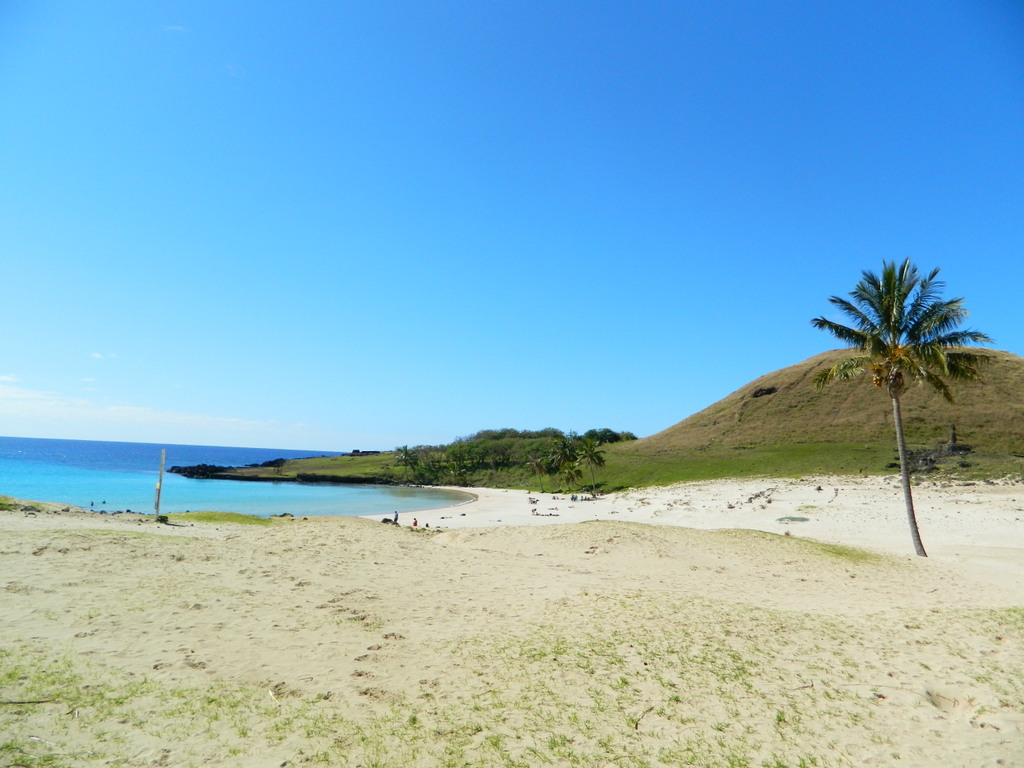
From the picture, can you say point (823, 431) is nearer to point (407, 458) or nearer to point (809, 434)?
point (809, 434)

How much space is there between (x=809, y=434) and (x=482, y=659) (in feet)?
291

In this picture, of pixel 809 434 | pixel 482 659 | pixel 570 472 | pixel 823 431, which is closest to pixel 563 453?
pixel 570 472

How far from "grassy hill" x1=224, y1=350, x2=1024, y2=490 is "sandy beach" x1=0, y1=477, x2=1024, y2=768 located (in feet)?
150

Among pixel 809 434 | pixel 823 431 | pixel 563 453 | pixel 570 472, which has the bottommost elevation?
→ pixel 570 472

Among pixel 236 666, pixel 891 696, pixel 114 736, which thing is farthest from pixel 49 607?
pixel 891 696

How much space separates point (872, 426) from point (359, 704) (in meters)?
93.2

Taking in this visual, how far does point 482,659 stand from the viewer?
879cm

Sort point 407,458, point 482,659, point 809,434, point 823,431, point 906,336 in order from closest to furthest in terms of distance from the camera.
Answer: point 482,659
point 906,336
point 823,431
point 809,434
point 407,458

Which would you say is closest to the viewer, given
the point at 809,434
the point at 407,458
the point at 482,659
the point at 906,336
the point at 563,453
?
the point at 482,659

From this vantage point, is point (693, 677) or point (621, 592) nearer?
point (693, 677)

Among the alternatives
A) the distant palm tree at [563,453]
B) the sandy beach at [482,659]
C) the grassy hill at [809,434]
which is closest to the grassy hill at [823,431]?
the grassy hill at [809,434]

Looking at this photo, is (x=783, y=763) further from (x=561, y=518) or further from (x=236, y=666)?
(x=561, y=518)

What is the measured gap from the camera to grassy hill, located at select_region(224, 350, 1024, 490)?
63719 mm

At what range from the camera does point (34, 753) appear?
5527 millimetres
